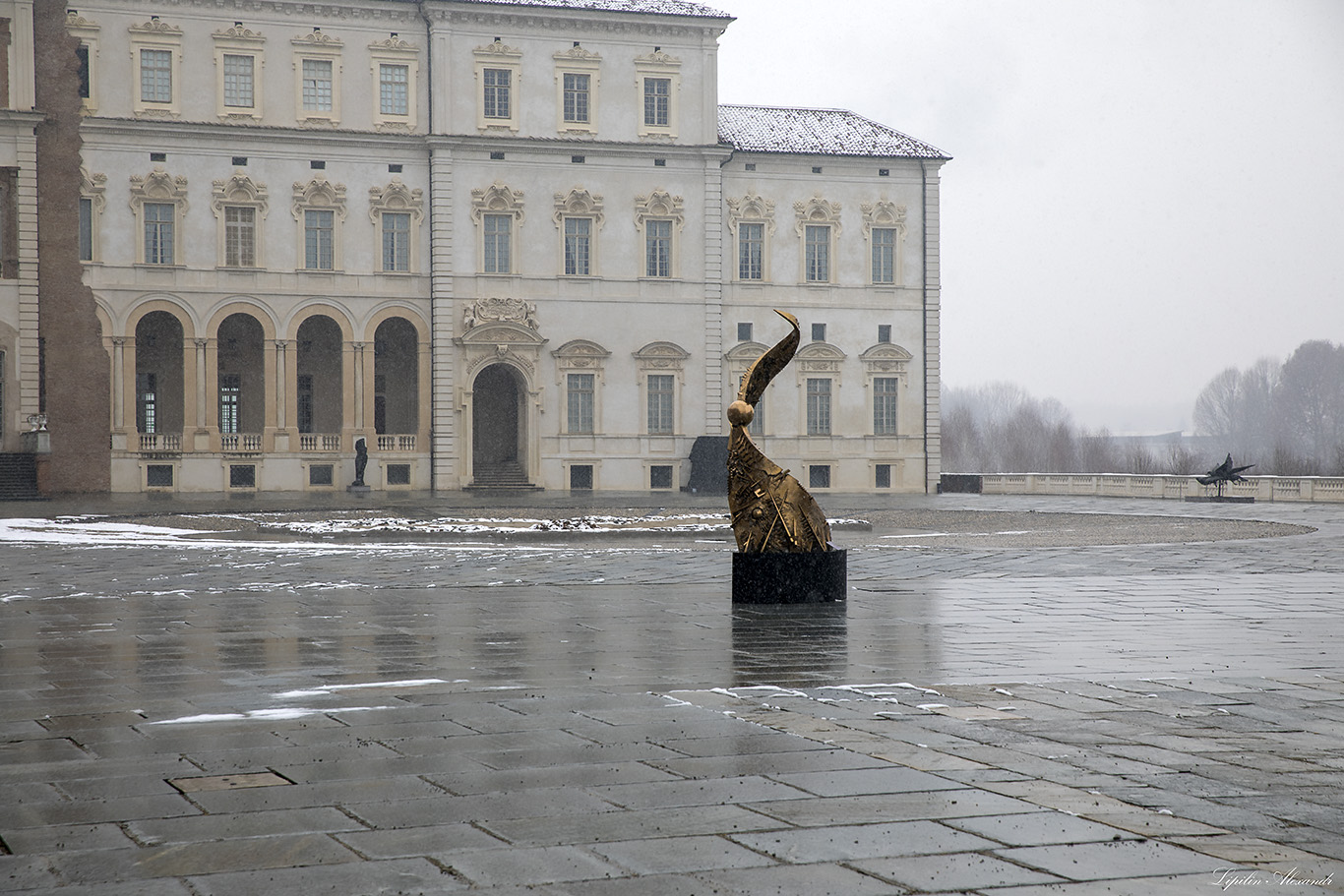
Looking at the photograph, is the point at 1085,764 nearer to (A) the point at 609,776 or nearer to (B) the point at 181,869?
(A) the point at 609,776

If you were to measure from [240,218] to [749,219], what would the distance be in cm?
1670

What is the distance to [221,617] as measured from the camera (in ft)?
36.1

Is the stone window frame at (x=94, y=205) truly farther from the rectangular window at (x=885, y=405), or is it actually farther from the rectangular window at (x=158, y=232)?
the rectangular window at (x=885, y=405)

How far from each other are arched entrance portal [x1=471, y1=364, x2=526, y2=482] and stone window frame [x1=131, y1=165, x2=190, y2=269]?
10.6 meters

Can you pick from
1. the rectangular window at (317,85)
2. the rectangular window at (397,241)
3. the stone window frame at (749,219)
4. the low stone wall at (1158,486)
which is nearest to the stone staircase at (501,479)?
the rectangular window at (397,241)

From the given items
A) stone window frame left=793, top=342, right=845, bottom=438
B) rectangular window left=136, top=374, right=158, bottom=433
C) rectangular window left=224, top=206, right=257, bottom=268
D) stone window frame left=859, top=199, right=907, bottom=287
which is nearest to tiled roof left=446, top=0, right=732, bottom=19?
stone window frame left=859, top=199, right=907, bottom=287

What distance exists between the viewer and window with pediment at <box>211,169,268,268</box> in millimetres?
42047

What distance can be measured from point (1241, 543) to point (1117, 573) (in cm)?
630

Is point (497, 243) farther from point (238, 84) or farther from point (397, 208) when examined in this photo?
point (238, 84)

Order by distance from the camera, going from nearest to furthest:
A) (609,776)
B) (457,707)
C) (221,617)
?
(609,776)
(457,707)
(221,617)

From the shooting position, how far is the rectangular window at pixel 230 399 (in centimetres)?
4472

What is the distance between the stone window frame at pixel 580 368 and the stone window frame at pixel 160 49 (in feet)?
46.0

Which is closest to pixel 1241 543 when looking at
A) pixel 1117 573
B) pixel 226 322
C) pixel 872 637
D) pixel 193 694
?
pixel 1117 573

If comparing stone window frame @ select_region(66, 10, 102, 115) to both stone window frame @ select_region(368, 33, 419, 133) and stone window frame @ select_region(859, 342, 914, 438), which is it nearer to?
stone window frame @ select_region(368, 33, 419, 133)
